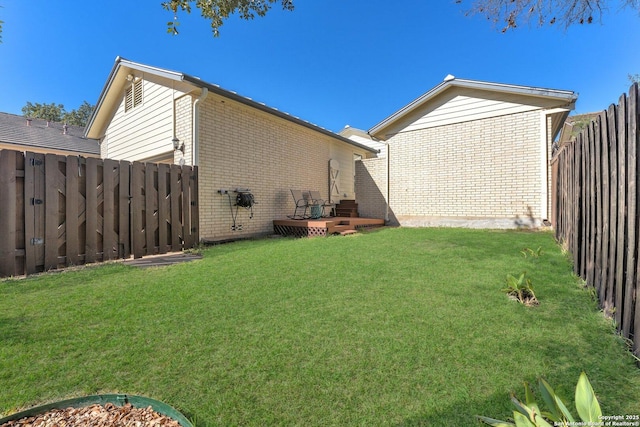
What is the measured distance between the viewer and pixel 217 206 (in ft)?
24.9

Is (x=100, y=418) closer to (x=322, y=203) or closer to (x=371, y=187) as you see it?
(x=322, y=203)

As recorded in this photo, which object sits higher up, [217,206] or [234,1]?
[234,1]

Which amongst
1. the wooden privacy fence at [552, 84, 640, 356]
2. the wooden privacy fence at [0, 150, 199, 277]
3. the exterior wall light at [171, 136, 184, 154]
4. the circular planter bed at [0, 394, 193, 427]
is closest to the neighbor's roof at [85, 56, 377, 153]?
the exterior wall light at [171, 136, 184, 154]

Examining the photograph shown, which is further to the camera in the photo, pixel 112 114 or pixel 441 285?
pixel 112 114

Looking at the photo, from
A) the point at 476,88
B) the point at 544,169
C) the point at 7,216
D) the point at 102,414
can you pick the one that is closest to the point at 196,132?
the point at 7,216

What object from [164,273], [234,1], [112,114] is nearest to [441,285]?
[164,273]

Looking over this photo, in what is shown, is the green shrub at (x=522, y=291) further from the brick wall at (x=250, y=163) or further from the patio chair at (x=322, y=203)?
the patio chair at (x=322, y=203)

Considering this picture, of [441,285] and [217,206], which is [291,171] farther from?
[441,285]

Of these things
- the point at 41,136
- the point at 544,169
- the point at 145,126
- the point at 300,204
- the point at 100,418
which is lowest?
the point at 100,418

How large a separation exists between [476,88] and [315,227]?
6863mm

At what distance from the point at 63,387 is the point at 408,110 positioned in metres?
10.6

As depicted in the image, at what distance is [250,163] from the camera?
8547 mm

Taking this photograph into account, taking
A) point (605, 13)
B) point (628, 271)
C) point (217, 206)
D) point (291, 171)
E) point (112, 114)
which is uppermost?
point (112, 114)

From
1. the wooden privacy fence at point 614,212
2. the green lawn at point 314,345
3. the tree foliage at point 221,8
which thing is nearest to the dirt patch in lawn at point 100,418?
the green lawn at point 314,345
